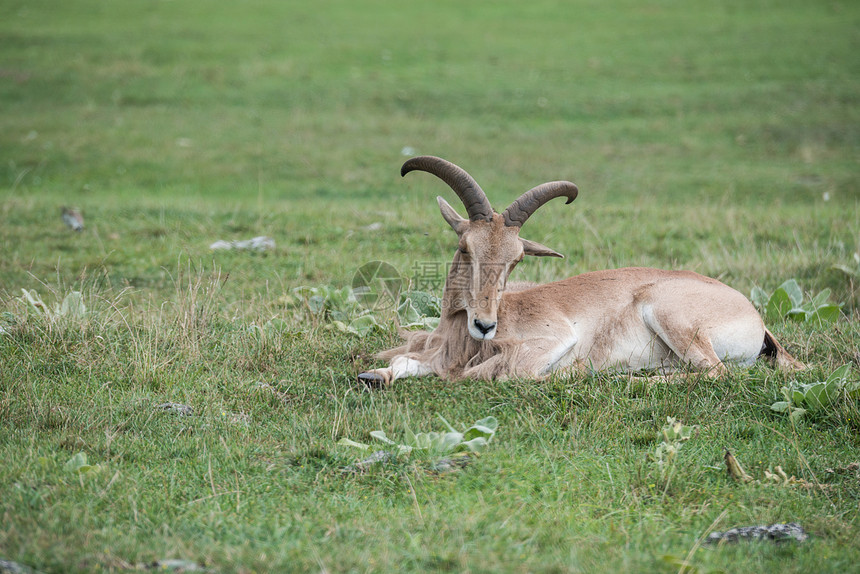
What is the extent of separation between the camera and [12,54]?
2838cm

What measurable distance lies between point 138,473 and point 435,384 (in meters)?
2.61

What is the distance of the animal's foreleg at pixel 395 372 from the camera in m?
6.75

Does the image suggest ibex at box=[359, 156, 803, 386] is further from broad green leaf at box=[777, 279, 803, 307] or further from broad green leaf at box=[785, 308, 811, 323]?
broad green leaf at box=[777, 279, 803, 307]

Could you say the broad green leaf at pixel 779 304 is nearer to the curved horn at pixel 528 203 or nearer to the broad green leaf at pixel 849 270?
the broad green leaf at pixel 849 270

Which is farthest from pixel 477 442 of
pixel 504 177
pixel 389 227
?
pixel 504 177

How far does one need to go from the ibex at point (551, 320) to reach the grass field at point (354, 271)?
0.39m

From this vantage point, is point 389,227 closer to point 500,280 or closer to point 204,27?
point 500,280

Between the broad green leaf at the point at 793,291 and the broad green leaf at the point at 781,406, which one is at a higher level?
the broad green leaf at the point at 793,291

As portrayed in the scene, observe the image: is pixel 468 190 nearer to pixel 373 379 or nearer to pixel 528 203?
pixel 528 203

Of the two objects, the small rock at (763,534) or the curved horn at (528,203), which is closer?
the small rock at (763,534)

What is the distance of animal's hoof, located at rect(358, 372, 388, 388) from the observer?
6.73 meters

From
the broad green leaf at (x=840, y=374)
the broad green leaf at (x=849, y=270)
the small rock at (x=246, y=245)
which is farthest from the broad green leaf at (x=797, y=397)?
the small rock at (x=246, y=245)

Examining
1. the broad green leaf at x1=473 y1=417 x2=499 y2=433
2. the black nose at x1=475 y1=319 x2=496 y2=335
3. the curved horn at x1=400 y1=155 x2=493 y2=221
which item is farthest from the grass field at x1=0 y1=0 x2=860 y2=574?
the curved horn at x1=400 y1=155 x2=493 y2=221

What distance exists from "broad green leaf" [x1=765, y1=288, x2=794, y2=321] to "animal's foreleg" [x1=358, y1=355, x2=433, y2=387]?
3949 millimetres
